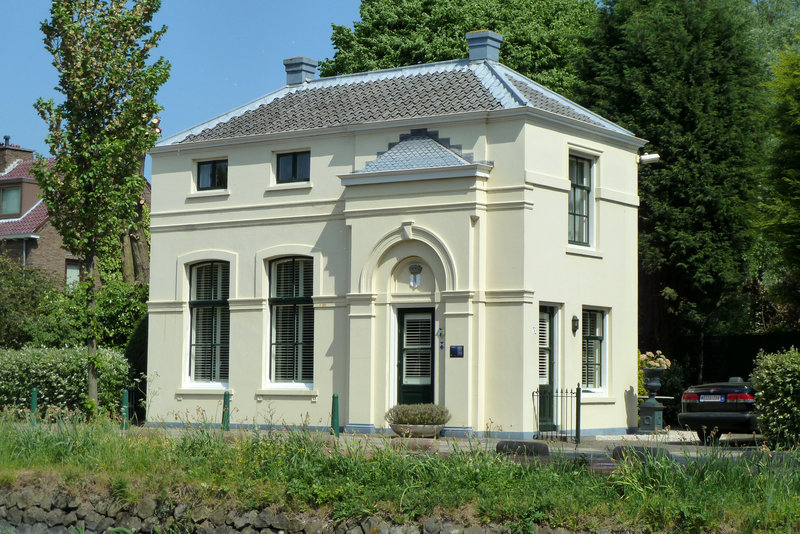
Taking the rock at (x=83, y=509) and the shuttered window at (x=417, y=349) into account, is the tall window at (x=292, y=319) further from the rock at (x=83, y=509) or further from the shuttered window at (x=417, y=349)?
the rock at (x=83, y=509)

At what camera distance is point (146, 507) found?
557 inches

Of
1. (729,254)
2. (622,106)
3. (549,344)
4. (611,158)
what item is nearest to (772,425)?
(549,344)

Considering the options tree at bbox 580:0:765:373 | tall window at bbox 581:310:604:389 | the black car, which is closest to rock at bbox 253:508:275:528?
the black car

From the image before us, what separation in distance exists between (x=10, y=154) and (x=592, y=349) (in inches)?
1306

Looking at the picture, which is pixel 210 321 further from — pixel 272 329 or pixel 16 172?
pixel 16 172

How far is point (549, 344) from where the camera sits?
2384 centimetres

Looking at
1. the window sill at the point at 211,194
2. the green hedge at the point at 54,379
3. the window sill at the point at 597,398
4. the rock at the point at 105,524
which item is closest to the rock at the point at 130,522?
the rock at the point at 105,524

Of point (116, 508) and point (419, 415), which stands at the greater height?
point (419, 415)

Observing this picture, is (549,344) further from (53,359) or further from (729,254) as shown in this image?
(53,359)

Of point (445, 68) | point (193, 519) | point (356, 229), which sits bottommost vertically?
point (193, 519)

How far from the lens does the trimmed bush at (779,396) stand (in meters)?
19.3

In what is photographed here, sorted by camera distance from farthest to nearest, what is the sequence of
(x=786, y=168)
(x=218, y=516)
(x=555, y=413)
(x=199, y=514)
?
1. (x=786, y=168)
2. (x=555, y=413)
3. (x=199, y=514)
4. (x=218, y=516)

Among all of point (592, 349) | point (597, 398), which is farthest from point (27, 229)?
point (597, 398)

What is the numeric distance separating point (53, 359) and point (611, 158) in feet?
46.8
